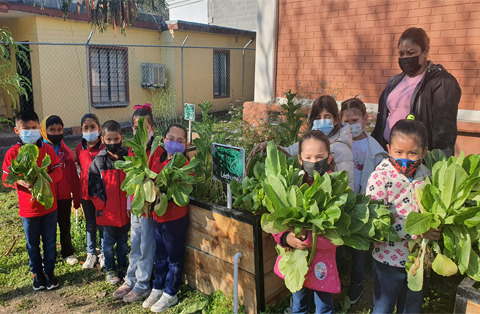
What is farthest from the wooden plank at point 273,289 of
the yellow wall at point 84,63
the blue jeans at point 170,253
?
the yellow wall at point 84,63

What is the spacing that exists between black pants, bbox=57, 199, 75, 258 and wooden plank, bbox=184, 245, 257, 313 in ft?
4.46

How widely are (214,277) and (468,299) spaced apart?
5.72 ft

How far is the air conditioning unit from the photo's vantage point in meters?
12.3

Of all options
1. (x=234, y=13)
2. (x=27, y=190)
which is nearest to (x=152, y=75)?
(x=234, y=13)

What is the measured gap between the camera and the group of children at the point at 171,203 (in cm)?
219

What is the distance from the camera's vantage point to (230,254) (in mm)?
2826

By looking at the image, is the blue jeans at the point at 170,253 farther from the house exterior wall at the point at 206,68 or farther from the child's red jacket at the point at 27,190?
the house exterior wall at the point at 206,68

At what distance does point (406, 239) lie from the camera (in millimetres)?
2188

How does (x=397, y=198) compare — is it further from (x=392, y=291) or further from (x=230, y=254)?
(x=230, y=254)

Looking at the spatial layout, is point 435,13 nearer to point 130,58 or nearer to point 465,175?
point 465,175

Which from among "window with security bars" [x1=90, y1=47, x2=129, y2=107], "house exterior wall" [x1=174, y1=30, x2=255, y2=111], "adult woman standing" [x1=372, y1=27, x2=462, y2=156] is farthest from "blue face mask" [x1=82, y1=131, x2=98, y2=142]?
"house exterior wall" [x1=174, y1=30, x2=255, y2=111]

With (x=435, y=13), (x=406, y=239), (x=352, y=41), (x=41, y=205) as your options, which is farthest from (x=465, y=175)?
(x=352, y=41)

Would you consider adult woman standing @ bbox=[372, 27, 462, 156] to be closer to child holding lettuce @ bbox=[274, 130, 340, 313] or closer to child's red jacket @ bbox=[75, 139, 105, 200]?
child holding lettuce @ bbox=[274, 130, 340, 313]

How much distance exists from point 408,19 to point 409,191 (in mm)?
4053
